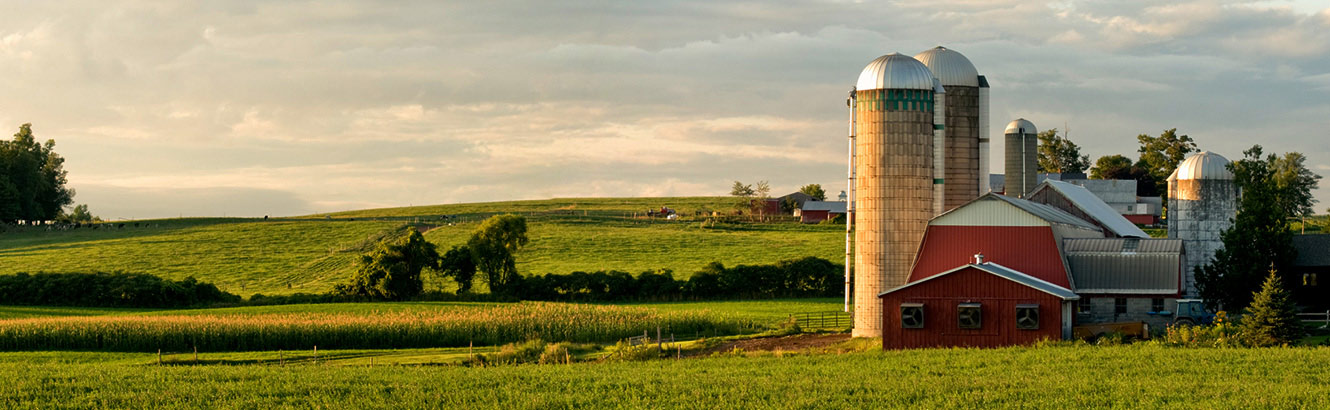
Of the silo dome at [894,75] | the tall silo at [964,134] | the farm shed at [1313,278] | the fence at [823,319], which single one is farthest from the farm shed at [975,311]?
the farm shed at [1313,278]

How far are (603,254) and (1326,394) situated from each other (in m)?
61.5

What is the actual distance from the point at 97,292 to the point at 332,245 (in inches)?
1160

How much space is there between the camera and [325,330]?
46.1 m

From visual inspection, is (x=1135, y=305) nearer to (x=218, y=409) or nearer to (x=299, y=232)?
(x=218, y=409)

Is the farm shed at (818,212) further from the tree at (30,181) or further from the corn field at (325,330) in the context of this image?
the tree at (30,181)

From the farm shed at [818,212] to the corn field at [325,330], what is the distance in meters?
53.5

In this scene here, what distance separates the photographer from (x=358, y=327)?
153 ft

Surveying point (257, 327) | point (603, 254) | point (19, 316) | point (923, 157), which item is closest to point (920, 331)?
point (923, 157)

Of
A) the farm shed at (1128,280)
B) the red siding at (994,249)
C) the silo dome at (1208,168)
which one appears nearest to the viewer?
the farm shed at (1128,280)

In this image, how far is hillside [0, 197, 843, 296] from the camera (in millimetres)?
78125

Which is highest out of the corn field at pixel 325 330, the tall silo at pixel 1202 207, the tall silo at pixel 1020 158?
the tall silo at pixel 1020 158

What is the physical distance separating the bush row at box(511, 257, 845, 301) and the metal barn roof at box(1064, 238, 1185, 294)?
23644 mm

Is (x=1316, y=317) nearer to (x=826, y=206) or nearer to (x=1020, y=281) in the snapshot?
(x=1020, y=281)

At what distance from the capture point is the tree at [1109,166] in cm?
11156
